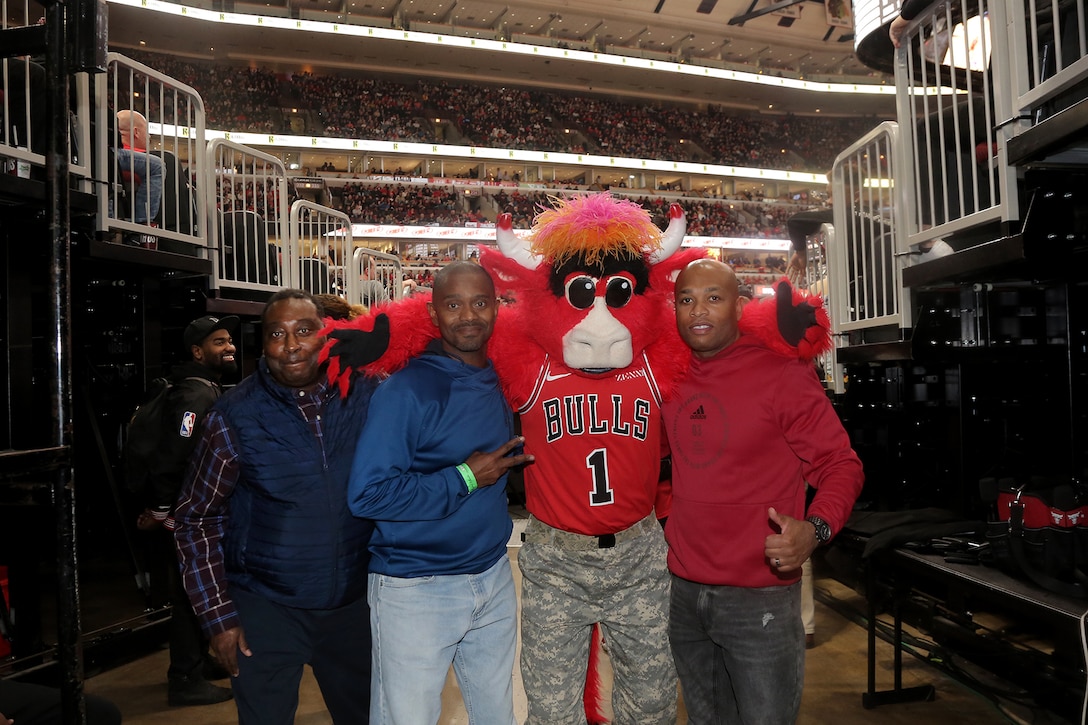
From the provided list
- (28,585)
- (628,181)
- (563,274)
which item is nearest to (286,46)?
(628,181)

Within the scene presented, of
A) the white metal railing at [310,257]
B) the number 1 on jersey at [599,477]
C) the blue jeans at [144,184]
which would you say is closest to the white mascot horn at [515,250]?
the number 1 on jersey at [599,477]

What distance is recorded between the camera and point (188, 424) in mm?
3363

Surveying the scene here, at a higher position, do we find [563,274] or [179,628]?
[563,274]

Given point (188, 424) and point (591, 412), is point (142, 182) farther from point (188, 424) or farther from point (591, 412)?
point (591, 412)

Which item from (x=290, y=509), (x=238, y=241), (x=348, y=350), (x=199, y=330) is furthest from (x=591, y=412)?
(x=238, y=241)

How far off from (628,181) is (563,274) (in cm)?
1952

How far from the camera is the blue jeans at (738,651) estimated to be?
78.5 inches

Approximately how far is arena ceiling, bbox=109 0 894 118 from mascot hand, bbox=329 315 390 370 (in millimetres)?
15949

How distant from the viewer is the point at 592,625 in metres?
2.25

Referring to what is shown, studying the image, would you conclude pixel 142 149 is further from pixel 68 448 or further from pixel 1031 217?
pixel 1031 217

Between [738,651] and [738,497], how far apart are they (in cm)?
40

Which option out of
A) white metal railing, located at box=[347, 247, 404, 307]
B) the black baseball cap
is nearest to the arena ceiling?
white metal railing, located at box=[347, 247, 404, 307]

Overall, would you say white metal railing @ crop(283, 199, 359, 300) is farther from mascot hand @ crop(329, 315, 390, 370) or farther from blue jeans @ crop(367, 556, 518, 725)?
blue jeans @ crop(367, 556, 518, 725)

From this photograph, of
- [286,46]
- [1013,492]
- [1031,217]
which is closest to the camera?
[1031,217]
